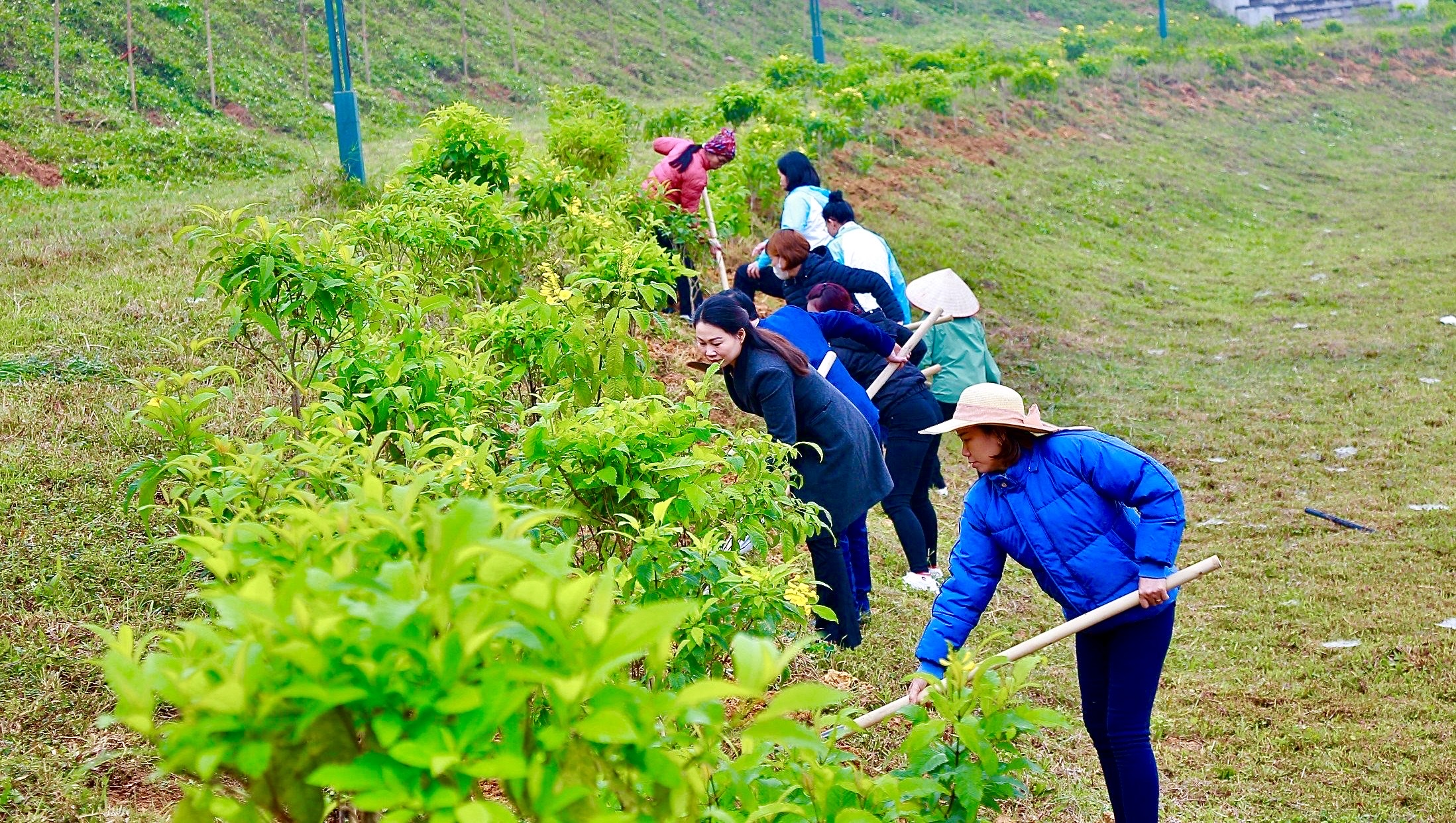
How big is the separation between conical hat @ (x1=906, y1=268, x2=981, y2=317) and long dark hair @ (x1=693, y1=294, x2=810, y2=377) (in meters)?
1.53

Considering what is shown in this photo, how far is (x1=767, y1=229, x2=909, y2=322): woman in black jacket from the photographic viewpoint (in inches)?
234

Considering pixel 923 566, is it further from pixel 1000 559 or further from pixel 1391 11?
pixel 1391 11

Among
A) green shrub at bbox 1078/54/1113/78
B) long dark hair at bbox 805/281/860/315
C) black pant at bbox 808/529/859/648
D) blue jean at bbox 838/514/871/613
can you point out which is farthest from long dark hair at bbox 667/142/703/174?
green shrub at bbox 1078/54/1113/78

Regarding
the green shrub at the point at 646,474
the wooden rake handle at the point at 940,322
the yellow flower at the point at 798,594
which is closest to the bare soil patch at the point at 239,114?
the wooden rake handle at the point at 940,322

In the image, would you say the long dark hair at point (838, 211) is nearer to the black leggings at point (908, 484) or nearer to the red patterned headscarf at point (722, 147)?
the red patterned headscarf at point (722, 147)

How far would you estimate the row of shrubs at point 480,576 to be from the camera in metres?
1.34

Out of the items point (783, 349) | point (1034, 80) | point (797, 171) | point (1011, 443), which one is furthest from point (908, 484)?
point (1034, 80)

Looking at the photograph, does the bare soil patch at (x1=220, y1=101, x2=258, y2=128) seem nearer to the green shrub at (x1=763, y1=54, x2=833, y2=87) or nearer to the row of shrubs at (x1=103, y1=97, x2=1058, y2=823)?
the green shrub at (x1=763, y1=54, x2=833, y2=87)

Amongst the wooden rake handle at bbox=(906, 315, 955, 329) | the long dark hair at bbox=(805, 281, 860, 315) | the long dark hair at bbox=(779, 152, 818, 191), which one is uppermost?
the long dark hair at bbox=(779, 152, 818, 191)

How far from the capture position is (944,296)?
581 cm

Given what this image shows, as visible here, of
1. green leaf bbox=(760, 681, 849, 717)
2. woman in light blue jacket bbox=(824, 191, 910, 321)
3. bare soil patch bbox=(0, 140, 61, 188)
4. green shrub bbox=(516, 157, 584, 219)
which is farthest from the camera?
bare soil patch bbox=(0, 140, 61, 188)

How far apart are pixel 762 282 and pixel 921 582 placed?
180 cm

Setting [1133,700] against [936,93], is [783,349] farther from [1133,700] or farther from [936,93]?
[936,93]

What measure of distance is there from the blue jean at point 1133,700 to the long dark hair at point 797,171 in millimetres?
4818
